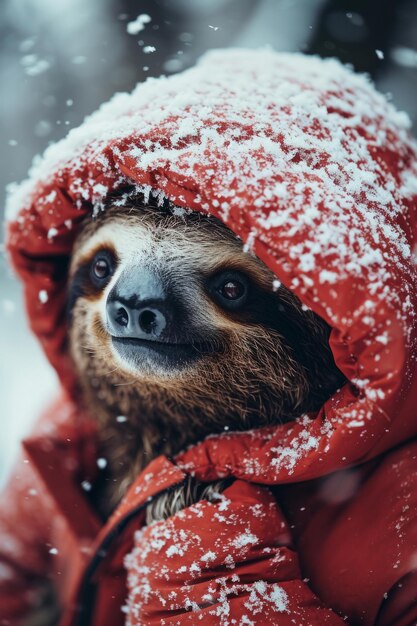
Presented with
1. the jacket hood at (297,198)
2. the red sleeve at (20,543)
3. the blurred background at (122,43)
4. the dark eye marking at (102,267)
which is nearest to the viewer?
the jacket hood at (297,198)

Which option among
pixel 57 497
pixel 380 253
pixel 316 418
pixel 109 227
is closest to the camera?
pixel 380 253

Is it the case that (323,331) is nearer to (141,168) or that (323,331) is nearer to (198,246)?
(198,246)

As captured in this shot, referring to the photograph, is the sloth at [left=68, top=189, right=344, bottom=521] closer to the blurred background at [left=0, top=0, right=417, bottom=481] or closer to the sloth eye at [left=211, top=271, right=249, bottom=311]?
the sloth eye at [left=211, top=271, right=249, bottom=311]

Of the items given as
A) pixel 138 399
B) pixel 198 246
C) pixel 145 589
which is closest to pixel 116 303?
pixel 198 246

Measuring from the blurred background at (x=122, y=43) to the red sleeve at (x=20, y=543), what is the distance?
0.77ft

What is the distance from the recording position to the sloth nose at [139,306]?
74cm

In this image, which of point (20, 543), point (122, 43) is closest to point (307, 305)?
point (20, 543)

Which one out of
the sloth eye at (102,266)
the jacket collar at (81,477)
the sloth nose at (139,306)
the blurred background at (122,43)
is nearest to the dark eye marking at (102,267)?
the sloth eye at (102,266)

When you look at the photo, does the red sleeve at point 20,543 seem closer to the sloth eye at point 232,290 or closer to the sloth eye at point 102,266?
the sloth eye at point 102,266

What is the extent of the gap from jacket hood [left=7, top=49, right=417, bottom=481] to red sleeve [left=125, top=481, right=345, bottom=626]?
0.21 ft

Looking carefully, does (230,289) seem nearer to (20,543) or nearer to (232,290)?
(232,290)

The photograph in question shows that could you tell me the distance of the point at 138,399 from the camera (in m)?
0.96

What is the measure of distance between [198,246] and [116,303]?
0.16m

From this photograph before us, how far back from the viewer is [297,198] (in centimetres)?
66
